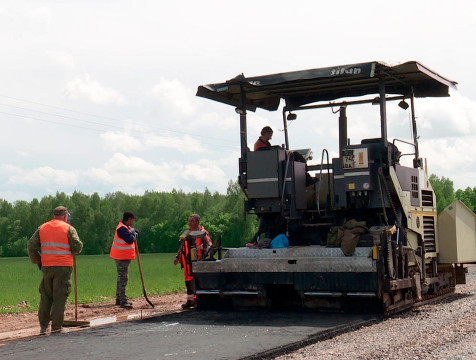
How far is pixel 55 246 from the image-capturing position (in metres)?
9.53

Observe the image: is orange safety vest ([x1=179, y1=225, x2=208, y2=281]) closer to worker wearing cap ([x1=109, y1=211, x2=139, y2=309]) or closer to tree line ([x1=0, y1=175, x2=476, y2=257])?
worker wearing cap ([x1=109, y1=211, x2=139, y2=309])

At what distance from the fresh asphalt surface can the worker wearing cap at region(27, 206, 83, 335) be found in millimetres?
538

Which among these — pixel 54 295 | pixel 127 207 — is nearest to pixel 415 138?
pixel 54 295

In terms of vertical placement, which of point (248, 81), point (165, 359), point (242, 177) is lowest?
point (165, 359)

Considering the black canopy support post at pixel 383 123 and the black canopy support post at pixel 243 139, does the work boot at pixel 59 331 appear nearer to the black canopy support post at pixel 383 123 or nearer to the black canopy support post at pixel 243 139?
the black canopy support post at pixel 243 139

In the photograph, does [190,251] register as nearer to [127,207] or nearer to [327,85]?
[327,85]

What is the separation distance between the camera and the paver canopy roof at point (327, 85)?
10.4 m

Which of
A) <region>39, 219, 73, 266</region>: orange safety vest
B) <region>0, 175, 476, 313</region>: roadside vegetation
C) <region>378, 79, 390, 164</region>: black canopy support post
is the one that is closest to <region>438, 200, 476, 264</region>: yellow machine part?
<region>378, 79, 390, 164</region>: black canopy support post

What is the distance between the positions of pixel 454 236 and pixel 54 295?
6463 mm

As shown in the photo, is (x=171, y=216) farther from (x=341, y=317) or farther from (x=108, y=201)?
(x=341, y=317)

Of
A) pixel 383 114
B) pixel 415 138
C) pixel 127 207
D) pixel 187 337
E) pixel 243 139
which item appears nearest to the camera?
pixel 187 337

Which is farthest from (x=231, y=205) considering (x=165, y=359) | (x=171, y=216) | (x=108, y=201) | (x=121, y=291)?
(x=165, y=359)

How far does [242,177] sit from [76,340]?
12.2 feet

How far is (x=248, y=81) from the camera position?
1089cm
